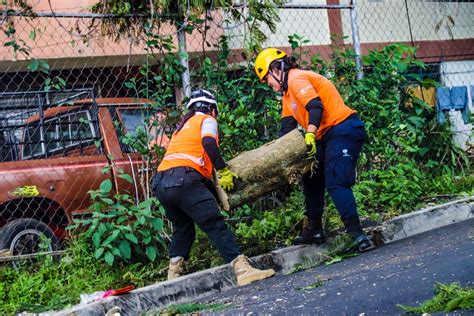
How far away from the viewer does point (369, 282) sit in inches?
201

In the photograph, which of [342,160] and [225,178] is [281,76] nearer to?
[342,160]

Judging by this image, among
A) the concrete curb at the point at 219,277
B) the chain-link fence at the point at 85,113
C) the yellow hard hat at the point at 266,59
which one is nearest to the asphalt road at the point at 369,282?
the concrete curb at the point at 219,277

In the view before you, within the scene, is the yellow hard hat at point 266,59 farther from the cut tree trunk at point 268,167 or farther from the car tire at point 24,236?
the car tire at point 24,236

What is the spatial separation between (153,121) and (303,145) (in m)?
1.42

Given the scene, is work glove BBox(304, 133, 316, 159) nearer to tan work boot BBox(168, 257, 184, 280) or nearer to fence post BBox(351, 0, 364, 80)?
tan work boot BBox(168, 257, 184, 280)

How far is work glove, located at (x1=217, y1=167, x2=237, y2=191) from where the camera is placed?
253 inches

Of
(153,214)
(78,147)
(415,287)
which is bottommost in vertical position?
(415,287)

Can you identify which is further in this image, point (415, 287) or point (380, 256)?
point (380, 256)

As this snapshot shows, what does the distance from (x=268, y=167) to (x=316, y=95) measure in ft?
2.29

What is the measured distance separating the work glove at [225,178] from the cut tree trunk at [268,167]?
0.41ft

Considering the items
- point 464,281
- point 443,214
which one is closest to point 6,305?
point 464,281

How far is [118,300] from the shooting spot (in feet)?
18.9

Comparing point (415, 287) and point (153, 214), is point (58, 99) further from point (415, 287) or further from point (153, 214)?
point (415, 287)

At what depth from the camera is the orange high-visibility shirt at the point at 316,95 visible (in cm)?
671
